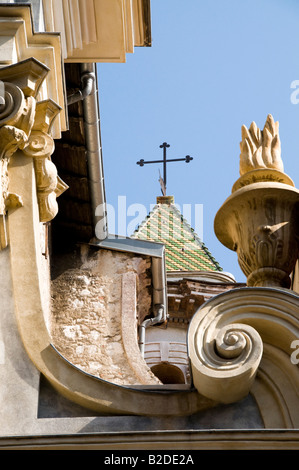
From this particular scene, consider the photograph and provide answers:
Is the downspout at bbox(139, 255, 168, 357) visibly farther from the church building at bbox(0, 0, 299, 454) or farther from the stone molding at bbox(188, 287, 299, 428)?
the stone molding at bbox(188, 287, 299, 428)

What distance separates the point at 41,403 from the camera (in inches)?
222

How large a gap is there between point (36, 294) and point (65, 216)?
4616mm

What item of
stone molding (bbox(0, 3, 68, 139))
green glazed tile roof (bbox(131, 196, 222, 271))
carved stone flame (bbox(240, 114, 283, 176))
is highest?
stone molding (bbox(0, 3, 68, 139))

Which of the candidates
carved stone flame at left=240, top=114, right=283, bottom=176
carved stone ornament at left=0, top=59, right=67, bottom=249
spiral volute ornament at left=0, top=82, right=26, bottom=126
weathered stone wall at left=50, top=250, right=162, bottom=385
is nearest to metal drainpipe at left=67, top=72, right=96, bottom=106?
weathered stone wall at left=50, top=250, right=162, bottom=385

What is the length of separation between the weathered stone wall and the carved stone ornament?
9.97 ft

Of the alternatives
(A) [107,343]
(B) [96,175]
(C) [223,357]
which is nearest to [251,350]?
(C) [223,357]

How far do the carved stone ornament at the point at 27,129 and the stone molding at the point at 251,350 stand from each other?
1.30 metres

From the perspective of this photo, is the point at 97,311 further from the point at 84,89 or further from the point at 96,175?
the point at 84,89

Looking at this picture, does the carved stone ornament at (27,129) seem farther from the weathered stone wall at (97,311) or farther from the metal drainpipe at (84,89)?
the weathered stone wall at (97,311)

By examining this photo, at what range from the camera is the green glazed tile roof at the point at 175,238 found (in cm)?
1828

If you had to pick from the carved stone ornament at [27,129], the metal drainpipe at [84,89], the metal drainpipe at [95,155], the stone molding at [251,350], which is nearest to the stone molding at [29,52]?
the carved stone ornament at [27,129]

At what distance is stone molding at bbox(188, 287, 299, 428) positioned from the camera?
18.2ft

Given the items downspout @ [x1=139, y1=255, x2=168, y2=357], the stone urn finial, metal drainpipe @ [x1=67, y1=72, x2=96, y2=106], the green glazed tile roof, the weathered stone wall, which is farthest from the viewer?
the green glazed tile roof
